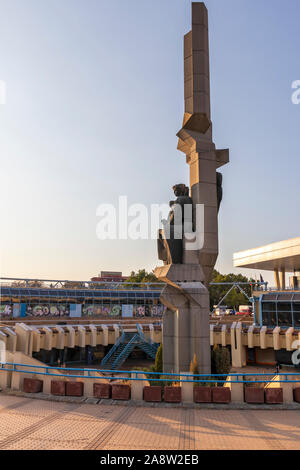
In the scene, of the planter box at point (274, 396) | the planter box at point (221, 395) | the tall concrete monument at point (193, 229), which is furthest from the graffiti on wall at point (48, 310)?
the planter box at point (274, 396)

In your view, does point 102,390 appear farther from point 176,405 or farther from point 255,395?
point 255,395

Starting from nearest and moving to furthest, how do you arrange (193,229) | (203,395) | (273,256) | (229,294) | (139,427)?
(139,427) → (203,395) → (193,229) → (273,256) → (229,294)

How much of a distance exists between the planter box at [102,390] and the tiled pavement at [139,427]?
72cm

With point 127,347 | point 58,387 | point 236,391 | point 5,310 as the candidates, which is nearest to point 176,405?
point 236,391

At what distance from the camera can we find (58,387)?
47.3 ft

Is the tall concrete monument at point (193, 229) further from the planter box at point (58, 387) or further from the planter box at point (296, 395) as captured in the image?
the planter box at point (58, 387)

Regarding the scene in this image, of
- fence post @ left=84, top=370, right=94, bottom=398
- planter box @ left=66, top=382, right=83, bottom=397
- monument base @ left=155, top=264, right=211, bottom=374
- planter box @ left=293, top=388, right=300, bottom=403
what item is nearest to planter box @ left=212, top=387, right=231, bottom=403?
planter box @ left=293, top=388, right=300, bottom=403

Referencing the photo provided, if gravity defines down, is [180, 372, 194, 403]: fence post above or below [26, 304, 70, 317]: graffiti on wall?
below

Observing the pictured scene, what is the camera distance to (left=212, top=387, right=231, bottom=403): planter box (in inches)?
522

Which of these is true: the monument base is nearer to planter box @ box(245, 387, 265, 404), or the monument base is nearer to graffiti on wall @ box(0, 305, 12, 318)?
planter box @ box(245, 387, 265, 404)

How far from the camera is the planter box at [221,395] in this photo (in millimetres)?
13258

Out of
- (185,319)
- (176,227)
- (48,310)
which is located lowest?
(48,310)

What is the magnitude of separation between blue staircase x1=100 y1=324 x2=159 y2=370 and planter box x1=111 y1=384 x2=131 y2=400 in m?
23.0

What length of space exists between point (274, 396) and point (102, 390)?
20.7 feet
